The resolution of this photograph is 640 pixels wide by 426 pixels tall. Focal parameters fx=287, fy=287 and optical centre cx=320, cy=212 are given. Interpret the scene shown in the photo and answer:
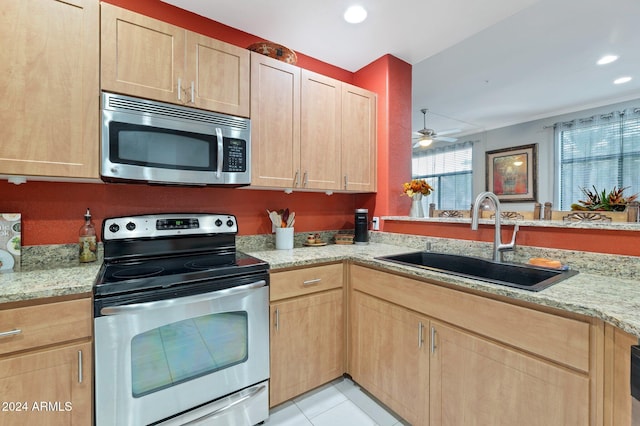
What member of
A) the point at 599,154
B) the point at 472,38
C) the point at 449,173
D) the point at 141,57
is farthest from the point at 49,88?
the point at 449,173

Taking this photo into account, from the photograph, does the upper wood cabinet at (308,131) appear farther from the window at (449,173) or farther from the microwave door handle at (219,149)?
the window at (449,173)

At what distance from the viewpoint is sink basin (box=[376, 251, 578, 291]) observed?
1253mm

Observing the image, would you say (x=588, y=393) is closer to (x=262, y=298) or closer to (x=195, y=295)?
(x=262, y=298)

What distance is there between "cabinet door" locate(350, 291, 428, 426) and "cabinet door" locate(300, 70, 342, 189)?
871 mm

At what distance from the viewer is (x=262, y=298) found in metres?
1.53

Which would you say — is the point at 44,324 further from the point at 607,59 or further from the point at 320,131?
the point at 607,59

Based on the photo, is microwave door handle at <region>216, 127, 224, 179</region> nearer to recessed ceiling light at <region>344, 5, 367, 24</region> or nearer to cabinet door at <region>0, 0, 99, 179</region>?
cabinet door at <region>0, 0, 99, 179</region>

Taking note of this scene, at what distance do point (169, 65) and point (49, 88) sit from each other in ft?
1.74

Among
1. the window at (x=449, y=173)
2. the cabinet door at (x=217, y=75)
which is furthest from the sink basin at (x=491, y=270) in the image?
the window at (x=449, y=173)

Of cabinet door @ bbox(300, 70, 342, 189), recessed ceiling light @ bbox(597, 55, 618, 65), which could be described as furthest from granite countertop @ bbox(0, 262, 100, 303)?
recessed ceiling light @ bbox(597, 55, 618, 65)

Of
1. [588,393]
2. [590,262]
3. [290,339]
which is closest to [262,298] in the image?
[290,339]

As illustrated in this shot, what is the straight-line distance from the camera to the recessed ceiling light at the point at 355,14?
72.4 inches

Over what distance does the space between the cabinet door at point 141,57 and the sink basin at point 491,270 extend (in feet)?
5.01

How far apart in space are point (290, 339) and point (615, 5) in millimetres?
3183
